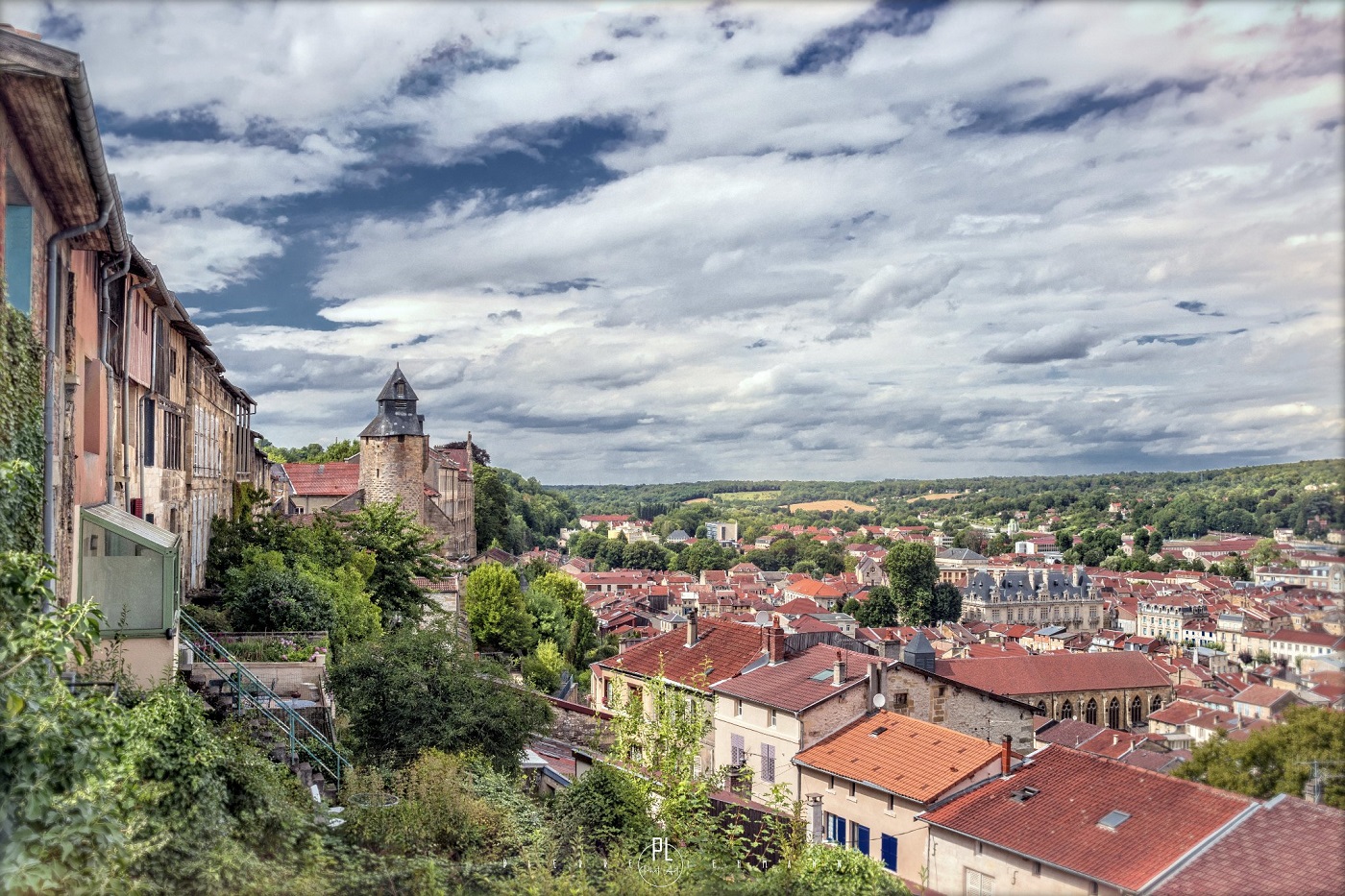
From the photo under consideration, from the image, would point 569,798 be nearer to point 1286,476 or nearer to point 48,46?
point 1286,476

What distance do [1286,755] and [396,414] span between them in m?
43.9

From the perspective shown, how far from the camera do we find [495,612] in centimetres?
4519

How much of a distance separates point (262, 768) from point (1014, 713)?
69.0ft

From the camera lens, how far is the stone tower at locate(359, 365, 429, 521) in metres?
46.6

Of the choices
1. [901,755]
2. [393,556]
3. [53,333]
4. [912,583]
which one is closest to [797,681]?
[901,755]

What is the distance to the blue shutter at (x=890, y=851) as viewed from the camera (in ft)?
62.6

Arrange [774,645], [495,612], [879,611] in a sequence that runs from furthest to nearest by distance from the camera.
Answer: [879,611], [495,612], [774,645]

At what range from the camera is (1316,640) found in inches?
273

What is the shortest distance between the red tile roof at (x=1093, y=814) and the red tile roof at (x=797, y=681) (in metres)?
6.08

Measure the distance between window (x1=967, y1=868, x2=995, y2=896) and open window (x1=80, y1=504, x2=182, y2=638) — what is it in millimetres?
12662

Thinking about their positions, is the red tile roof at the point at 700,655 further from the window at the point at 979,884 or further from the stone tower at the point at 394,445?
the stone tower at the point at 394,445

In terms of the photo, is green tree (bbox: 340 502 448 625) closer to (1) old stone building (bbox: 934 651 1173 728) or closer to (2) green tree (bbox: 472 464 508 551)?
(1) old stone building (bbox: 934 651 1173 728)

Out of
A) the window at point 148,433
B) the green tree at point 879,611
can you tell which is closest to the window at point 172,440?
the window at point 148,433

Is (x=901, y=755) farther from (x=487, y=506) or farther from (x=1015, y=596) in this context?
(x=1015, y=596)
